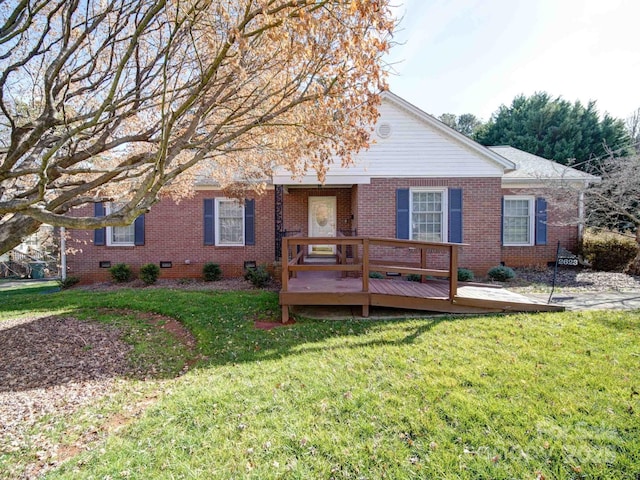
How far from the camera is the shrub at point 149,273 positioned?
10.8m

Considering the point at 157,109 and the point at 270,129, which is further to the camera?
the point at 157,109

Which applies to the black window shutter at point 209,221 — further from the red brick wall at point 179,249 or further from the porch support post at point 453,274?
the porch support post at point 453,274

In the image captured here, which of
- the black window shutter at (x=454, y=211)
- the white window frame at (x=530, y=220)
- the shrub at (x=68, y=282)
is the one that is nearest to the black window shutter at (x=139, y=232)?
the shrub at (x=68, y=282)

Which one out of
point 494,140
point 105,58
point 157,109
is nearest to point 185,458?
point 157,109

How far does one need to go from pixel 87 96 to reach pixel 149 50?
147 centimetres

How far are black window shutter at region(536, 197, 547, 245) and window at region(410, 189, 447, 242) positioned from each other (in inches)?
144

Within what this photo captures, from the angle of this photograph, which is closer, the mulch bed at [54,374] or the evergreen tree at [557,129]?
the mulch bed at [54,374]

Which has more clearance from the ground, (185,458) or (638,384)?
(638,384)

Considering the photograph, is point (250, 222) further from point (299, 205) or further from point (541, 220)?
point (541, 220)

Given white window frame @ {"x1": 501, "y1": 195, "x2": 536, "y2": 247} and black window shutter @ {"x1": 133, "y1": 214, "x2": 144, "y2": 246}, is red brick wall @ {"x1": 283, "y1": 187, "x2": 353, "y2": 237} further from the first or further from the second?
white window frame @ {"x1": 501, "y1": 195, "x2": 536, "y2": 247}

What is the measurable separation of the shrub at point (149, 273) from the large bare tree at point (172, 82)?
4849 millimetres

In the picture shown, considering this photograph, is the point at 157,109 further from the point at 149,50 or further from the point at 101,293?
the point at 101,293

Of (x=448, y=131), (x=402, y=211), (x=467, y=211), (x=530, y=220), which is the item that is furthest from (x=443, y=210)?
(x=530, y=220)

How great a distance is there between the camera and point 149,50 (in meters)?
5.58
